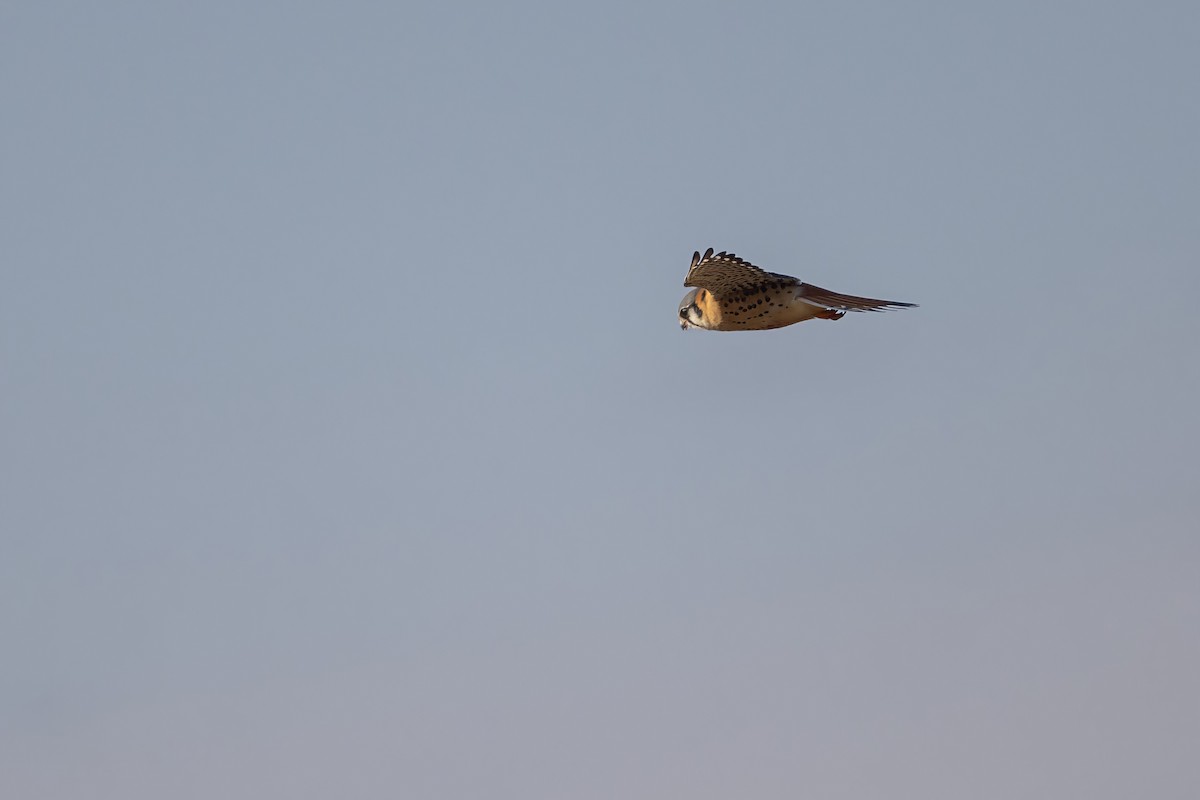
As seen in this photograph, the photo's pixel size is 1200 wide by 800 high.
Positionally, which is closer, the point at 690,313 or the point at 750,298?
the point at 750,298

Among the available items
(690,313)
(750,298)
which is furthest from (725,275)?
(690,313)

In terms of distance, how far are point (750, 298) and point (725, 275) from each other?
2.20 ft

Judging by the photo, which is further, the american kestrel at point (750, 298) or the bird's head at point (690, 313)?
the bird's head at point (690, 313)

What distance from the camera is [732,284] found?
63.9 ft

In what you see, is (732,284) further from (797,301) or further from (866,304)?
(866,304)

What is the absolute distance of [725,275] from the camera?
19109mm

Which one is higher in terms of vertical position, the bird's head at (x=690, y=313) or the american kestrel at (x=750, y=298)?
the bird's head at (x=690, y=313)

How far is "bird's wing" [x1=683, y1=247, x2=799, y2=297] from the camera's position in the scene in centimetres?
1858

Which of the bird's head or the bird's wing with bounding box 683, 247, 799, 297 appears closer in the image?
the bird's wing with bounding box 683, 247, 799, 297

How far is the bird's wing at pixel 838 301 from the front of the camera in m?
17.5

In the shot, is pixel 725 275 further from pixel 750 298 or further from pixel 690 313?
pixel 690 313

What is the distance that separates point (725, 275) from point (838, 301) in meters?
1.61

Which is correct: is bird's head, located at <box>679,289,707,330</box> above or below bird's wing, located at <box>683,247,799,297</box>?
above

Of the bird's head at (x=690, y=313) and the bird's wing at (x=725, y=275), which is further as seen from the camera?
the bird's head at (x=690, y=313)
